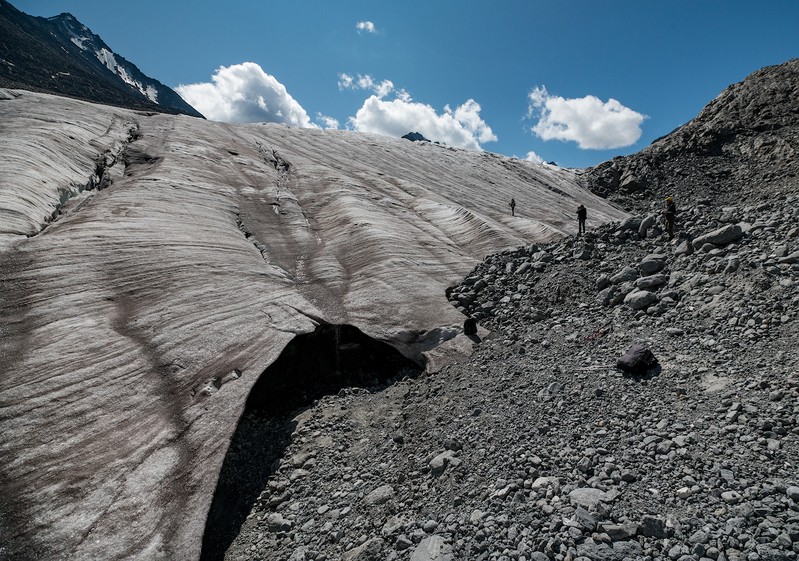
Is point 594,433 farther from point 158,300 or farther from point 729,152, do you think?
point 729,152

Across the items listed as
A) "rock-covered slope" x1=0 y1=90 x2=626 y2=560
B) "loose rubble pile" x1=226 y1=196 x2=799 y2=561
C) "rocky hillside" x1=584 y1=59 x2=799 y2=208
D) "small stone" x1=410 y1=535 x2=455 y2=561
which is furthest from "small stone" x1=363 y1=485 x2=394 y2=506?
"rocky hillside" x1=584 y1=59 x2=799 y2=208

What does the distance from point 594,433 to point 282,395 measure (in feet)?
34.9

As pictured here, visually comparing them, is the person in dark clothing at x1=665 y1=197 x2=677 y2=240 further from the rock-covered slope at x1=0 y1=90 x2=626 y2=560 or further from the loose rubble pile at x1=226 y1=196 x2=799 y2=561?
the rock-covered slope at x1=0 y1=90 x2=626 y2=560

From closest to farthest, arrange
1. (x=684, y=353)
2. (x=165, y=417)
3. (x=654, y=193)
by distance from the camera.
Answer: (x=684, y=353)
(x=165, y=417)
(x=654, y=193)

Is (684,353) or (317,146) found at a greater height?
(317,146)

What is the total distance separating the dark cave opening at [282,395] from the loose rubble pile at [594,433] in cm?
52

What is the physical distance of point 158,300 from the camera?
16.6 meters

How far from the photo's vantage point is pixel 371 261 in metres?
23.2

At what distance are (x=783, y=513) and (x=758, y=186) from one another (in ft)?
169

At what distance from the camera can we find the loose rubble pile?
7.24 metres

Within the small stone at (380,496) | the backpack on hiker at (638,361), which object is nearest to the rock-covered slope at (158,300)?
the small stone at (380,496)

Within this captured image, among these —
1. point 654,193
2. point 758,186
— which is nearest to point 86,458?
point 758,186

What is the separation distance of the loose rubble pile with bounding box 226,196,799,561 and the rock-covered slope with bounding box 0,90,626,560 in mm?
2565

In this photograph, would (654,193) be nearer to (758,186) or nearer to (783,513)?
(758,186)
